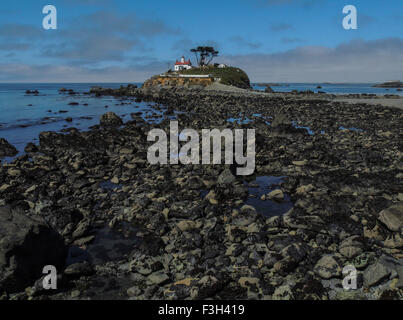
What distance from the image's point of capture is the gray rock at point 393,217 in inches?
373

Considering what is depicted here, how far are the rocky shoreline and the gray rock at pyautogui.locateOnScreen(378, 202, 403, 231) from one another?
1.7 inches

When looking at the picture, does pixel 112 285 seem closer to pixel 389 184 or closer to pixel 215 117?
pixel 389 184

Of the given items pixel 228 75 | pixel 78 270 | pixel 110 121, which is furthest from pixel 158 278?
pixel 228 75

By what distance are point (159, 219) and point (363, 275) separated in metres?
7.29

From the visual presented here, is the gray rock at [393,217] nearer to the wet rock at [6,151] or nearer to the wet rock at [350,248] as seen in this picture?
the wet rock at [350,248]

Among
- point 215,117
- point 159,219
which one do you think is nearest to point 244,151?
point 159,219

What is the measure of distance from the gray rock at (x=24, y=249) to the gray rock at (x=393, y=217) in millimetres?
11338

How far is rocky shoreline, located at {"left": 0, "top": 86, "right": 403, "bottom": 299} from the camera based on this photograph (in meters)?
7.40

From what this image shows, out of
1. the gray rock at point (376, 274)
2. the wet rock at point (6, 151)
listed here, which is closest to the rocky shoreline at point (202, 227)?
the gray rock at point (376, 274)

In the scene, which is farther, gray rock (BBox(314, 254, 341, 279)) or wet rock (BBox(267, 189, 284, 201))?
wet rock (BBox(267, 189, 284, 201))

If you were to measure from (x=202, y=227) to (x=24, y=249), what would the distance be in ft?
19.4

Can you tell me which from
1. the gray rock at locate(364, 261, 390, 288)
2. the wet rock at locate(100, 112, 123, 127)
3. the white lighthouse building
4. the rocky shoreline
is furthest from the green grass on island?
the gray rock at locate(364, 261, 390, 288)

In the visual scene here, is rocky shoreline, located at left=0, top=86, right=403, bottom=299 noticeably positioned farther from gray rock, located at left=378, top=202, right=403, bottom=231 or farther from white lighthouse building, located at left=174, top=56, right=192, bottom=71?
white lighthouse building, located at left=174, top=56, right=192, bottom=71

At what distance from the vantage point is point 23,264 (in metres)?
7.46
